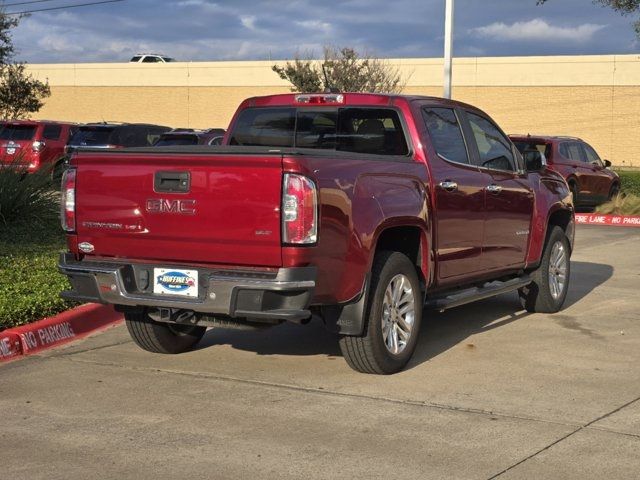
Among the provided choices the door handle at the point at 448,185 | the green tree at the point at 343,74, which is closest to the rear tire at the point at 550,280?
the door handle at the point at 448,185

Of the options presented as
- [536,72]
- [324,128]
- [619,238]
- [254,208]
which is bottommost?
[619,238]

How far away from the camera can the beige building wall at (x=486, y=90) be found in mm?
46906

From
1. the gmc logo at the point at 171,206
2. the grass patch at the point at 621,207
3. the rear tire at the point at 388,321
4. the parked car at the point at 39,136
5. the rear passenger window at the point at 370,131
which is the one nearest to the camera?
the gmc logo at the point at 171,206

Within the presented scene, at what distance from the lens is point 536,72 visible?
48.0 meters

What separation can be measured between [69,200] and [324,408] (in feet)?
7.37

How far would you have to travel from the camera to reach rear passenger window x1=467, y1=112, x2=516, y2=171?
26.9 feet

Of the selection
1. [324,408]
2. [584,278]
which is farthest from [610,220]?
[324,408]

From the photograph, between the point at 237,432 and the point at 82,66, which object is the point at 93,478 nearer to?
the point at 237,432

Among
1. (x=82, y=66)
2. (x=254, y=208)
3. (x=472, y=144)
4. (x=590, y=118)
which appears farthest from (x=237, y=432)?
(x=82, y=66)

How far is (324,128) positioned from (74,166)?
210 centimetres

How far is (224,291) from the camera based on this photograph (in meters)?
5.74

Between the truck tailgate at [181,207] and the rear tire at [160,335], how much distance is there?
960 millimetres

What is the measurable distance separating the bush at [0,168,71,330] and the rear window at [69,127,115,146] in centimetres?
990

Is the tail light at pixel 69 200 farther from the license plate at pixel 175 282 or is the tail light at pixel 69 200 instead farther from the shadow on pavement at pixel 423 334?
the shadow on pavement at pixel 423 334
